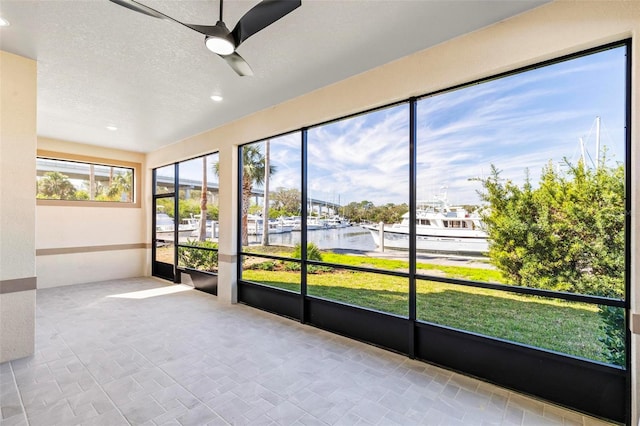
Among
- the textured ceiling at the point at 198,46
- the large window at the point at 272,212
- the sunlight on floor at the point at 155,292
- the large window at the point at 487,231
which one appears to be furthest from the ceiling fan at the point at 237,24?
the sunlight on floor at the point at 155,292

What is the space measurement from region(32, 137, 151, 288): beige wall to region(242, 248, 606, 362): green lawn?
3961 mm

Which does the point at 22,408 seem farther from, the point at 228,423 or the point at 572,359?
the point at 572,359

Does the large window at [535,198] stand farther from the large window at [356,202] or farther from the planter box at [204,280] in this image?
the planter box at [204,280]

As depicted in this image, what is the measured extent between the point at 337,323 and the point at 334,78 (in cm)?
309

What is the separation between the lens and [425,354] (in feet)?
10.0

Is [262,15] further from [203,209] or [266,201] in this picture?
[203,209]

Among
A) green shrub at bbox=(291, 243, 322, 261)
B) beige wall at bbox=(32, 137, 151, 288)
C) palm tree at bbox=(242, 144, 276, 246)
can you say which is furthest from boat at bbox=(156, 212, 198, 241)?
green shrub at bbox=(291, 243, 322, 261)

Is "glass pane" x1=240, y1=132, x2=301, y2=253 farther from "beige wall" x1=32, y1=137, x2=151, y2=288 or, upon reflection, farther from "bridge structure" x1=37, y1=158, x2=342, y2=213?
"beige wall" x1=32, y1=137, x2=151, y2=288

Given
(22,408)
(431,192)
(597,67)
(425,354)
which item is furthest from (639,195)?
(22,408)

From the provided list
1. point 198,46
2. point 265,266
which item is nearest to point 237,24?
point 198,46

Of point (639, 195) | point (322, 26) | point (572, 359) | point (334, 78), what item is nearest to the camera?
point (639, 195)

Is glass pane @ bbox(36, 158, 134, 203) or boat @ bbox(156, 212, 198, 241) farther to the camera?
boat @ bbox(156, 212, 198, 241)

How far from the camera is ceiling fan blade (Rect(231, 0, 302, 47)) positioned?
1772mm

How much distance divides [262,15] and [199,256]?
17.7 feet
